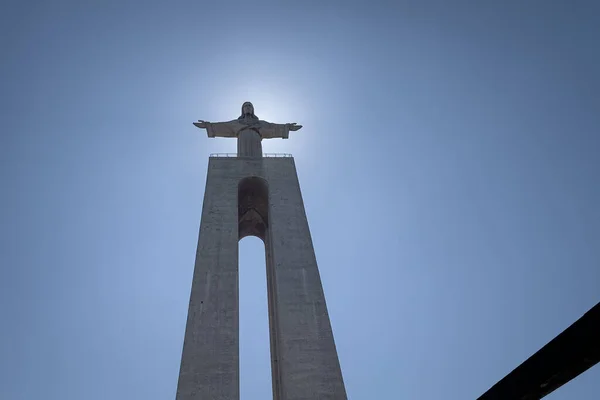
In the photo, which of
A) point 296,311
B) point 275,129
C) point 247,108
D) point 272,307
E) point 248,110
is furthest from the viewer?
point 247,108

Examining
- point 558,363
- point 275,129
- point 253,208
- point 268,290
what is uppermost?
point 275,129

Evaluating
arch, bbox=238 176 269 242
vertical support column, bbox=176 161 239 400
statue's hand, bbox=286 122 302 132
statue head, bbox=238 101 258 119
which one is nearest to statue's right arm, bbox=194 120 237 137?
statue head, bbox=238 101 258 119

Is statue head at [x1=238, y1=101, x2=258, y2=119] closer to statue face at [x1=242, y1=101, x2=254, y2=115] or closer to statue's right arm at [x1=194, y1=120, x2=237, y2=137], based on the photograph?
statue face at [x1=242, y1=101, x2=254, y2=115]

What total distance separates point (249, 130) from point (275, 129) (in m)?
1.06

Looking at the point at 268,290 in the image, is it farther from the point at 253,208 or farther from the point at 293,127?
the point at 293,127

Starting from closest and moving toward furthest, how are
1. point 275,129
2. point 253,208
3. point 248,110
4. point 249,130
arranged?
point 253,208, point 249,130, point 275,129, point 248,110

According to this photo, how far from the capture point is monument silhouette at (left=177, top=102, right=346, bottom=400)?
9531 millimetres

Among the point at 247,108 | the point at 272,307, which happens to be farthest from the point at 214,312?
the point at 247,108

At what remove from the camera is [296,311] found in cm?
1084

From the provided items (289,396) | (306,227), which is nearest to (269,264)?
(306,227)

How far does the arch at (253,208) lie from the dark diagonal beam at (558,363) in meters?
12.8

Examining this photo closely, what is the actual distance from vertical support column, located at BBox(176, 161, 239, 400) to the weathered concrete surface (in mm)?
19

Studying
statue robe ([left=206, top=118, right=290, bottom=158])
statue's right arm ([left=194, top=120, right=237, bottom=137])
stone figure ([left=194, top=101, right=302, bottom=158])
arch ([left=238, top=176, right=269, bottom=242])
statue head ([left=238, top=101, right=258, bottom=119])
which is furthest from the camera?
statue head ([left=238, top=101, right=258, bottom=119])

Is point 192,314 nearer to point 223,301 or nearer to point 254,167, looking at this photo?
point 223,301
